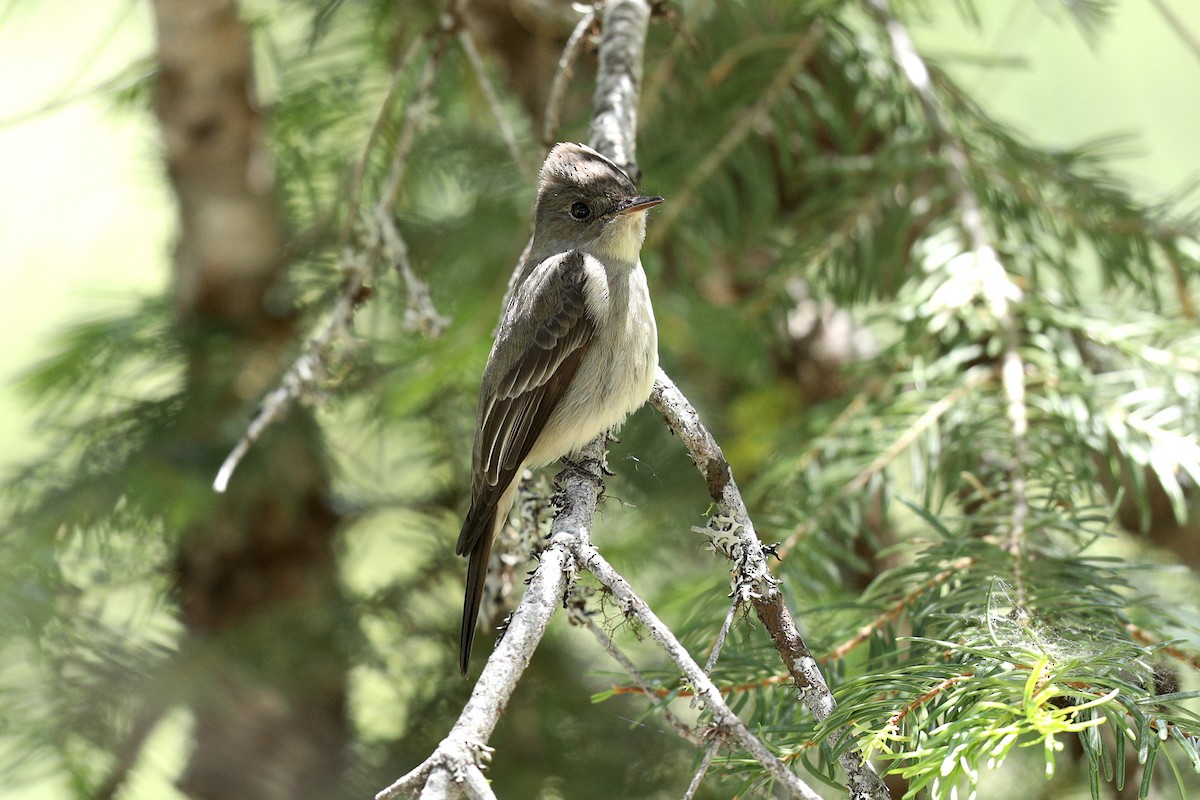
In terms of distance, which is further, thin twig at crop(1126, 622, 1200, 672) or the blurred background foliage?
the blurred background foliage

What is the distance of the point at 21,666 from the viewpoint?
2.38 m

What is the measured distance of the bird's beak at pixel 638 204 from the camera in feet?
7.43

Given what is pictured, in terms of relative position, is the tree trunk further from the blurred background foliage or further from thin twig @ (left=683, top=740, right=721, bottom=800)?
thin twig @ (left=683, top=740, right=721, bottom=800)

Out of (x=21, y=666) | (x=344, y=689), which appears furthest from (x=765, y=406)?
(x=21, y=666)

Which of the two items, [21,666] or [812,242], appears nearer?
[21,666]

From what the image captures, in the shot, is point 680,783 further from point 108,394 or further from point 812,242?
point 108,394

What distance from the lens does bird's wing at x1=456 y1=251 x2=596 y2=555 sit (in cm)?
209

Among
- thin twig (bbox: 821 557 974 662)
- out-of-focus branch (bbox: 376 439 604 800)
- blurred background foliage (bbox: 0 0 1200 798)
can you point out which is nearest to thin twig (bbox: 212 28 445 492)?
blurred background foliage (bbox: 0 0 1200 798)

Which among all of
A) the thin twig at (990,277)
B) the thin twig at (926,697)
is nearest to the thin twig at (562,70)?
the thin twig at (990,277)

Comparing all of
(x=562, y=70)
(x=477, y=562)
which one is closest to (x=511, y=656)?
(x=477, y=562)

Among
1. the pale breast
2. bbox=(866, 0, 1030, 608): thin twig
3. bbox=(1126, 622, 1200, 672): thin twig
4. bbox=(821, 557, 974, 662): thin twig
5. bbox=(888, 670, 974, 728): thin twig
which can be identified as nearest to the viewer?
bbox=(888, 670, 974, 728): thin twig

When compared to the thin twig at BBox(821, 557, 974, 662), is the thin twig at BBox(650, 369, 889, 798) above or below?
above

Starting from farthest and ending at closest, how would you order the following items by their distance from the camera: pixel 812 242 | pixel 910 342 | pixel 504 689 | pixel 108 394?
pixel 108 394, pixel 812 242, pixel 910 342, pixel 504 689

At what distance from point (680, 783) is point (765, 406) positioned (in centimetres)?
105
